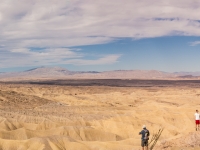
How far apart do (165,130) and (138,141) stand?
7226mm

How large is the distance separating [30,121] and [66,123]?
3811mm

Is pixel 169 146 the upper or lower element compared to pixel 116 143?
upper

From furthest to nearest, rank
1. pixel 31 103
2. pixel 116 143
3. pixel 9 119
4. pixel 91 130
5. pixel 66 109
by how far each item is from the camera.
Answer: pixel 31 103
pixel 66 109
pixel 9 119
pixel 91 130
pixel 116 143

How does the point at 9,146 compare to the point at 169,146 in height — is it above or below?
below

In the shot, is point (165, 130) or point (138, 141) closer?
point (138, 141)

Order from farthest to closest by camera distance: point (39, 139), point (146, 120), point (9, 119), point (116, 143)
→ point (146, 120), point (9, 119), point (116, 143), point (39, 139)

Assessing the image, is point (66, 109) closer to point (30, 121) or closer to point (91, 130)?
point (30, 121)

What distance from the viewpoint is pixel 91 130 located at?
27125mm

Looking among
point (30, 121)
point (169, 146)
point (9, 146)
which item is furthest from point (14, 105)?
point (169, 146)

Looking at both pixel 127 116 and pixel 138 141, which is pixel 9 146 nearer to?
pixel 138 141

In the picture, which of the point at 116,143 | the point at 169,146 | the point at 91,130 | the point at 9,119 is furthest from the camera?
the point at 9,119

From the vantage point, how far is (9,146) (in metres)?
20.6

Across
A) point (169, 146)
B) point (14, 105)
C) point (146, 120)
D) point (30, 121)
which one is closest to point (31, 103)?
point (14, 105)

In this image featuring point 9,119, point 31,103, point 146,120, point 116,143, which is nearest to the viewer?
point 116,143
